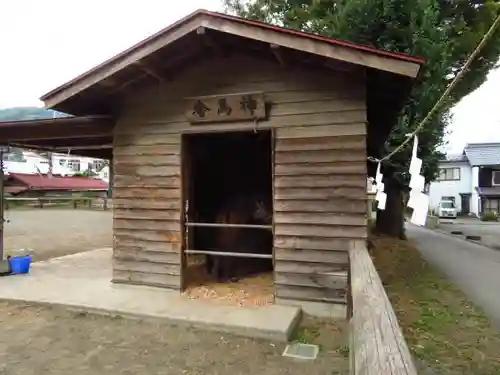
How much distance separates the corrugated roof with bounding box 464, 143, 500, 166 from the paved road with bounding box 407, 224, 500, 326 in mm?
28272

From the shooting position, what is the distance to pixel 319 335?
4.68 meters

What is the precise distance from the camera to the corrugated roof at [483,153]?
39572 mm

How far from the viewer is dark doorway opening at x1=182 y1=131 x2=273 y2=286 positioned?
799 cm

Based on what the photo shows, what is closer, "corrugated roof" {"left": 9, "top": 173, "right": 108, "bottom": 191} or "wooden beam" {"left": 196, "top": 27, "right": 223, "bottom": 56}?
"wooden beam" {"left": 196, "top": 27, "right": 223, "bottom": 56}

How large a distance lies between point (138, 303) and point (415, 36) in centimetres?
858

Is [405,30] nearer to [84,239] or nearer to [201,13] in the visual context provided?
[201,13]

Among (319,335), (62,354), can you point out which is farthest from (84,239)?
(319,335)

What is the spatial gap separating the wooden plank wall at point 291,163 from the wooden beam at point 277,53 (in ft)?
0.49

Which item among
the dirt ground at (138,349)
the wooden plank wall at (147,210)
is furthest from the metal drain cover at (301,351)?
the wooden plank wall at (147,210)

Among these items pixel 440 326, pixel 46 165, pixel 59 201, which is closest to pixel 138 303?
pixel 440 326

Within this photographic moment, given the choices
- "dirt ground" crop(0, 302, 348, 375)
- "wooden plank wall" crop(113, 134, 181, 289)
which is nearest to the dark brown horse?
"wooden plank wall" crop(113, 134, 181, 289)

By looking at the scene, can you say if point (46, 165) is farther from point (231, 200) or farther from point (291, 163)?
point (291, 163)

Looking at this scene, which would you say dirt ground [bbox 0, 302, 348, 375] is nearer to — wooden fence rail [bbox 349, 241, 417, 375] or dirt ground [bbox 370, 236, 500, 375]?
dirt ground [bbox 370, 236, 500, 375]

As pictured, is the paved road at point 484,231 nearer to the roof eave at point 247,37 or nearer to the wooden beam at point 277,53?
the roof eave at point 247,37
